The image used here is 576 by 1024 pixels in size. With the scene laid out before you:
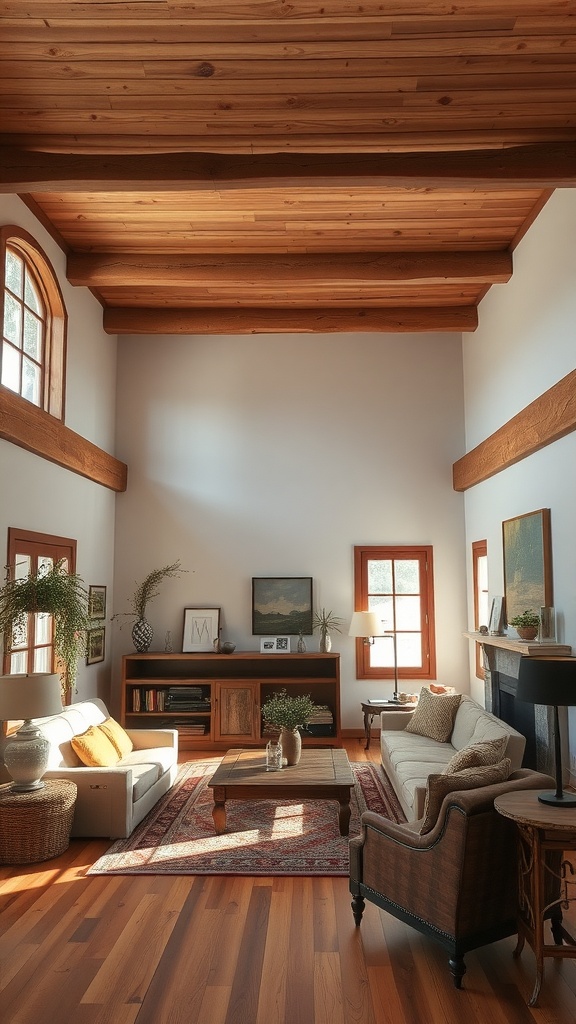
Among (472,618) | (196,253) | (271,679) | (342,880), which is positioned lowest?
(342,880)

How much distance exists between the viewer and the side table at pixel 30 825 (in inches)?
190

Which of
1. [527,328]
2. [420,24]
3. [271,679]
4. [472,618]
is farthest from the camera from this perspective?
[472,618]

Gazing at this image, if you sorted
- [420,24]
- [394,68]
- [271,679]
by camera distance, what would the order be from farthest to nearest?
[271,679] → [394,68] → [420,24]

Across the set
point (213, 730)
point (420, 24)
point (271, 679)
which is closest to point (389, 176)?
point (420, 24)

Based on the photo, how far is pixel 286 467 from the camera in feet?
30.3

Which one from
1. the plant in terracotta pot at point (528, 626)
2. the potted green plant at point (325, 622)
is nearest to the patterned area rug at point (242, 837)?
the plant in terracotta pot at point (528, 626)

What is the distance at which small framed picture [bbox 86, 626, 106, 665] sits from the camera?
8.05 m

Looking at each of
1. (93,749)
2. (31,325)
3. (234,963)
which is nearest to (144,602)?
(93,749)

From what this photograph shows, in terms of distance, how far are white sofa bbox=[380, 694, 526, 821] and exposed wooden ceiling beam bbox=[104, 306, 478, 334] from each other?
4352 mm

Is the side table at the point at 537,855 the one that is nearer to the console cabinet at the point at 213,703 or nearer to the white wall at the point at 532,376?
the white wall at the point at 532,376

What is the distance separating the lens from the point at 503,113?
4887 mm

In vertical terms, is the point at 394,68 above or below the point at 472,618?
above

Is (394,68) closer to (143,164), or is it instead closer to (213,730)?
(143,164)

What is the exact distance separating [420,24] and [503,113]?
1007 millimetres
